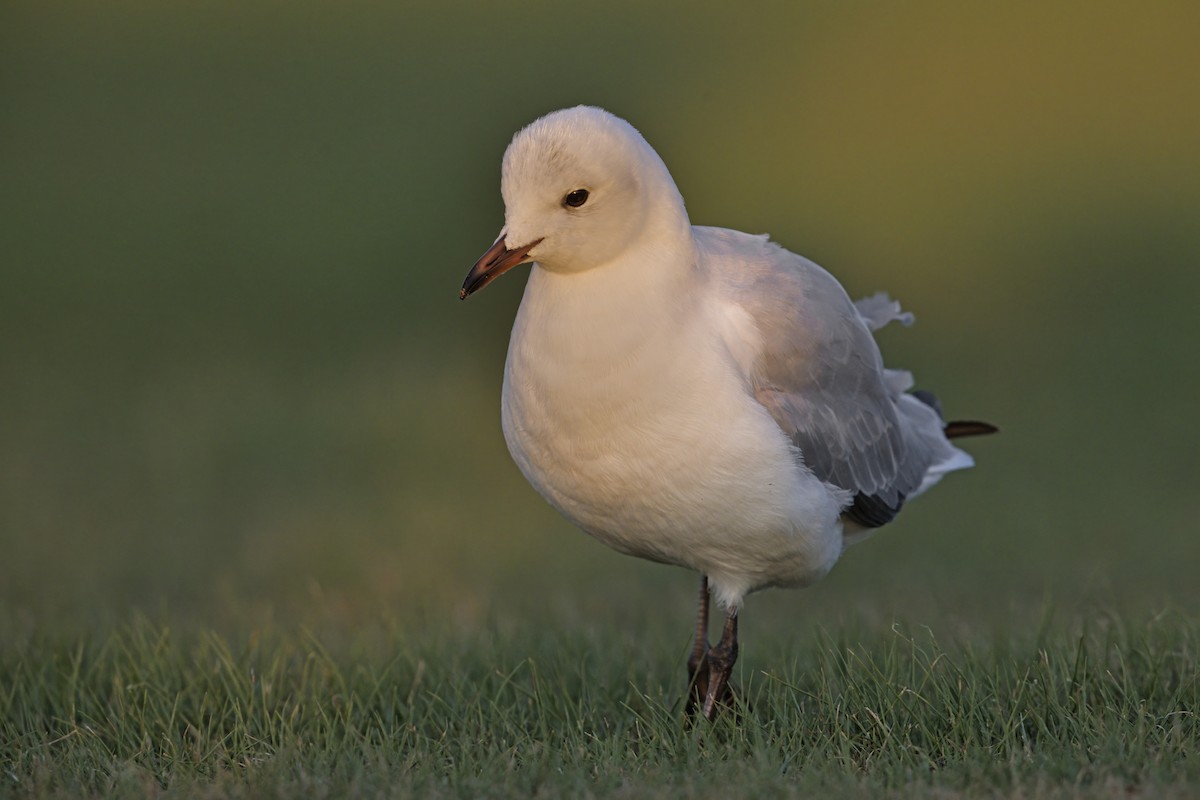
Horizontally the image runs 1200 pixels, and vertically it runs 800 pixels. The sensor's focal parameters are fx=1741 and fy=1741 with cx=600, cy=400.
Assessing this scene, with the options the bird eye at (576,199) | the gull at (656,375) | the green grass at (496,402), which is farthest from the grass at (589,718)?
the bird eye at (576,199)

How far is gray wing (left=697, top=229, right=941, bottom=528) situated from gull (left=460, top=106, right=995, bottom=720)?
1cm

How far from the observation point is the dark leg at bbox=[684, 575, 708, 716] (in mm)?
5484

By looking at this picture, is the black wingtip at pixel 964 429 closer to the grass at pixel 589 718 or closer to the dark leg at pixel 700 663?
the grass at pixel 589 718

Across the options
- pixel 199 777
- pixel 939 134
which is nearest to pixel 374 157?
pixel 939 134

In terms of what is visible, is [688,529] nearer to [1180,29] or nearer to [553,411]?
[553,411]

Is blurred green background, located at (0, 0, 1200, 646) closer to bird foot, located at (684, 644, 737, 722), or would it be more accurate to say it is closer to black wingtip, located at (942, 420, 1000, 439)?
black wingtip, located at (942, 420, 1000, 439)

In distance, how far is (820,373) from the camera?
18.1 ft

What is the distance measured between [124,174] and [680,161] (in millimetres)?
4863

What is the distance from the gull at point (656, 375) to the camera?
494cm

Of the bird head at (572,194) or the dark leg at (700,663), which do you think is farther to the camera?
the dark leg at (700,663)

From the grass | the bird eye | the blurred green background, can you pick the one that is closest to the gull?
the bird eye

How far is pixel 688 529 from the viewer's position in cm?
509

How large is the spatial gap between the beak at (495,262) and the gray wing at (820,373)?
678 millimetres

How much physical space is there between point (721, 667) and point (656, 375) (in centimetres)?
102
